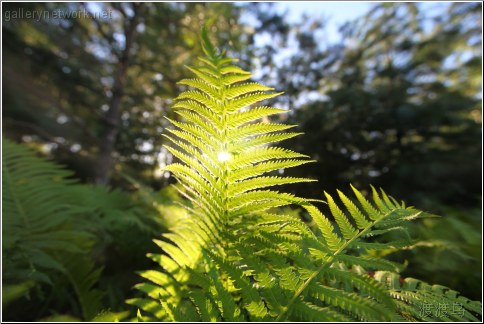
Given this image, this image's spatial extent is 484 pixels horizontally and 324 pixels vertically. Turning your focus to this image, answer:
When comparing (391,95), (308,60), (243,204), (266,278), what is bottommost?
(266,278)

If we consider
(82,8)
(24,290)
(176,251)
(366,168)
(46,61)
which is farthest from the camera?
(46,61)

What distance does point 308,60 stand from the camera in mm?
8070

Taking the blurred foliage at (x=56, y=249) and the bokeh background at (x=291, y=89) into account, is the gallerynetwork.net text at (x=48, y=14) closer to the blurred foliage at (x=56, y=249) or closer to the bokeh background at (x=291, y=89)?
the bokeh background at (x=291, y=89)

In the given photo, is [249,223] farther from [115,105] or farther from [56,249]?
[115,105]

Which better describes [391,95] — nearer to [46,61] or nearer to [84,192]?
[84,192]

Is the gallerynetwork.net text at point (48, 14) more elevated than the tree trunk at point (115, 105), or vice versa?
the gallerynetwork.net text at point (48, 14)

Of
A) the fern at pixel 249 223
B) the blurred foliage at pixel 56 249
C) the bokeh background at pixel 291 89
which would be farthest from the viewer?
the bokeh background at pixel 291 89

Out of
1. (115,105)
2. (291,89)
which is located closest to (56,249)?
(115,105)

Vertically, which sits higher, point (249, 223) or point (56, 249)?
point (56, 249)

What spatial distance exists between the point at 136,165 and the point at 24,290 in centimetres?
548

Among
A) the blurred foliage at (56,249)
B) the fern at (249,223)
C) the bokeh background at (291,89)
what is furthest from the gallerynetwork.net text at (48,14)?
the fern at (249,223)

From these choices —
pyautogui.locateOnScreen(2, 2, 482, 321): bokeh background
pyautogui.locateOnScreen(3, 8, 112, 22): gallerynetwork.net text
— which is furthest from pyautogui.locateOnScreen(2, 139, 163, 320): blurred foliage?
pyautogui.locateOnScreen(3, 8, 112, 22): gallerynetwork.net text

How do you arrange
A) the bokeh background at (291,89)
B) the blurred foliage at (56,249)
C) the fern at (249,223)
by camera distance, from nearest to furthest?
the fern at (249,223) < the blurred foliage at (56,249) < the bokeh background at (291,89)

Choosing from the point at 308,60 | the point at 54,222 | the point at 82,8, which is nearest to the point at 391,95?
the point at 308,60
